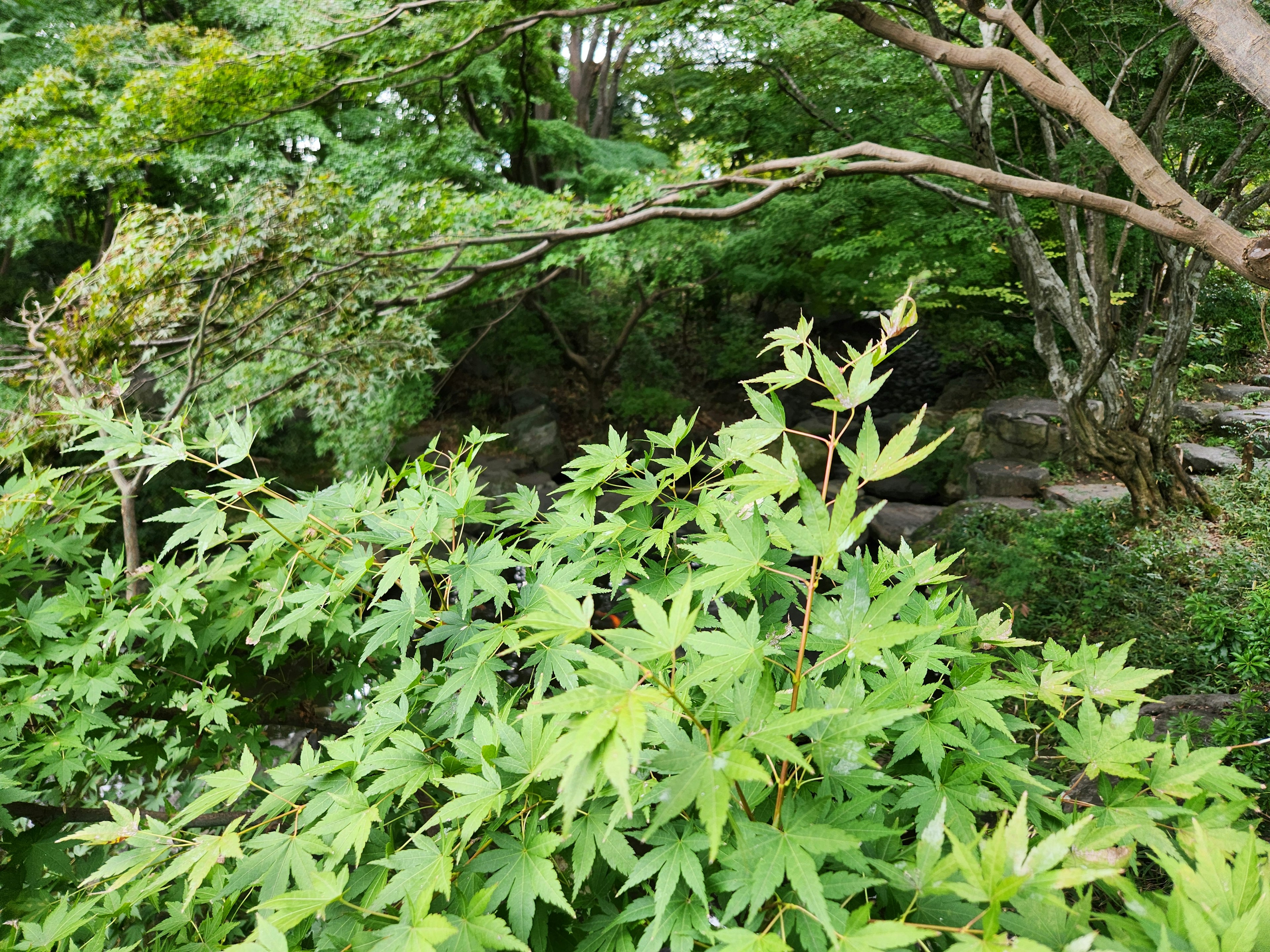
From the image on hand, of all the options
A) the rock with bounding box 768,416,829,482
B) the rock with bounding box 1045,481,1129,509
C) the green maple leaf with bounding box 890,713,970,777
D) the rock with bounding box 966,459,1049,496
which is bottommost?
the rock with bounding box 768,416,829,482

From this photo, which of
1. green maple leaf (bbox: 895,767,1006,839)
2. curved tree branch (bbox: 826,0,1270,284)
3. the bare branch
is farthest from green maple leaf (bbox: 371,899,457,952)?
the bare branch

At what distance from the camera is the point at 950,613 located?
1.06 m

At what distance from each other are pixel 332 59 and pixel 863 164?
624 centimetres

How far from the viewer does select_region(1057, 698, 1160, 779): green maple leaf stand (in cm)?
96

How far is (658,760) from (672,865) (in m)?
0.16

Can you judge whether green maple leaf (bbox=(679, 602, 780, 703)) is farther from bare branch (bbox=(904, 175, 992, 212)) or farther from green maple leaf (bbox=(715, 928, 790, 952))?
bare branch (bbox=(904, 175, 992, 212))

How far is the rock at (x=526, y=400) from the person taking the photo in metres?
11.8

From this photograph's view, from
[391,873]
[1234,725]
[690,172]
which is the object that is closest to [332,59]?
[690,172]

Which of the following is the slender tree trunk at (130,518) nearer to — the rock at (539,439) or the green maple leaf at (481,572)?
the green maple leaf at (481,572)

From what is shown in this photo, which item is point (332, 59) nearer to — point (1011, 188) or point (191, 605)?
point (1011, 188)

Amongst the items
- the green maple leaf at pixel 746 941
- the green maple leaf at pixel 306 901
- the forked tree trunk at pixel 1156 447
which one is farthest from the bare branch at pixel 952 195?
the green maple leaf at pixel 306 901

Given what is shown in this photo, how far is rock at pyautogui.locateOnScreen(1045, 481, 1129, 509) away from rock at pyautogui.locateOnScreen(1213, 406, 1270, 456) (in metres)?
1.20

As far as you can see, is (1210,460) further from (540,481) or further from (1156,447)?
(540,481)

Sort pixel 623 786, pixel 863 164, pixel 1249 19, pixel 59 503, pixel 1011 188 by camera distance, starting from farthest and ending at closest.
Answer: pixel 863 164
pixel 1011 188
pixel 1249 19
pixel 59 503
pixel 623 786
